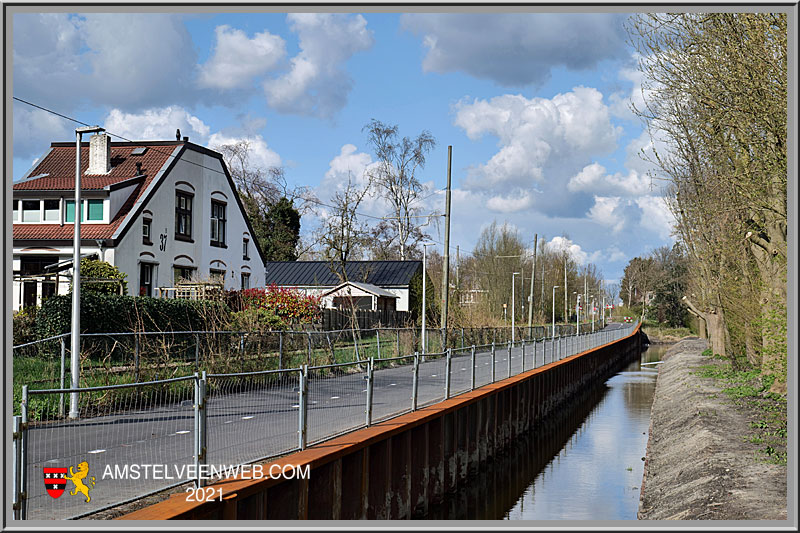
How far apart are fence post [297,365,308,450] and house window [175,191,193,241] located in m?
26.6

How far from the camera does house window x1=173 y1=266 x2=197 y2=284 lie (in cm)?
3587

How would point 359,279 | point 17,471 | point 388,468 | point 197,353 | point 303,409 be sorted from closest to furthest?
point 17,471
point 303,409
point 388,468
point 197,353
point 359,279

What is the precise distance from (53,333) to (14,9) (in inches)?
612

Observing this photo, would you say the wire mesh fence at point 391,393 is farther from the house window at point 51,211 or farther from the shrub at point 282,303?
the house window at point 51,211

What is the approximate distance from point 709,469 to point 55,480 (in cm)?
1088

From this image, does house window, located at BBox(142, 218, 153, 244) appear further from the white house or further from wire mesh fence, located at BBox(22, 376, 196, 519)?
wire mesh fence, located at BBox(22, 376, 196, 519)

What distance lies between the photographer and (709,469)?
14172 millimetres

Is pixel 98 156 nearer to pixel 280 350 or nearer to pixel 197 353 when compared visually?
pixel 280 350

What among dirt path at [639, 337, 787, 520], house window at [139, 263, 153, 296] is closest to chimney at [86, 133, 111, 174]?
house window at [139, 263, 153, 296]

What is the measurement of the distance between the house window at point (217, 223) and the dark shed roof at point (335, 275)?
20.9 meters

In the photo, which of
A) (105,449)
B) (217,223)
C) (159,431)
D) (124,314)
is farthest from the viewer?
(217,223)

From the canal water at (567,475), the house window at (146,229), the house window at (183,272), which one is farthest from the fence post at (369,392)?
the house window at (183,272)

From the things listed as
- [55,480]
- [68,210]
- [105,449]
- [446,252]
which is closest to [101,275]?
[68,210]

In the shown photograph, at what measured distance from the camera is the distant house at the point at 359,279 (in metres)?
55.2
